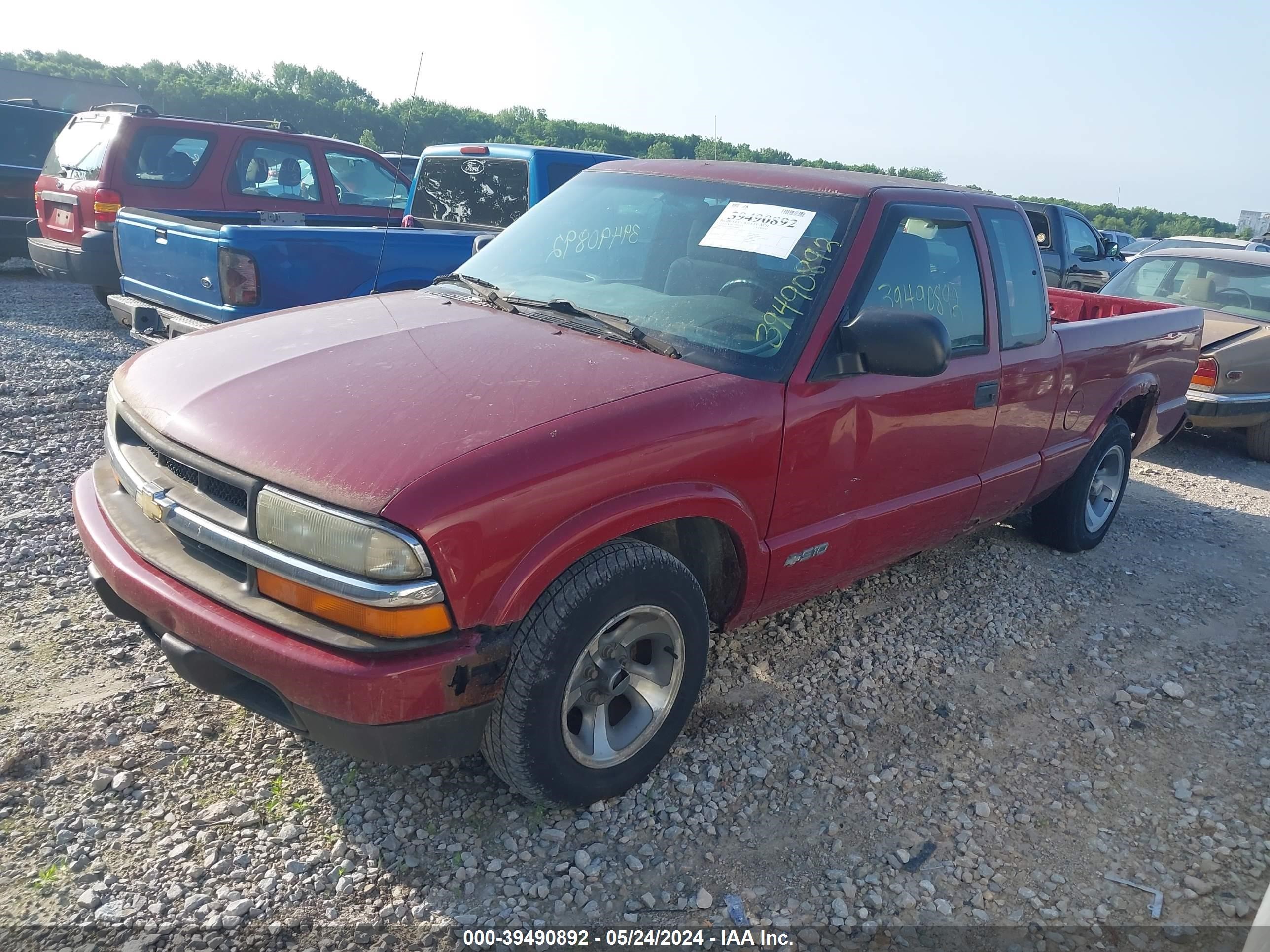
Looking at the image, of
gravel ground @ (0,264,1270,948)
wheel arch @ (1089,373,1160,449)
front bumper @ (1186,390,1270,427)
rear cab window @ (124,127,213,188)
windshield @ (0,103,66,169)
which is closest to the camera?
gravel ground @ (0,264,1270,948)

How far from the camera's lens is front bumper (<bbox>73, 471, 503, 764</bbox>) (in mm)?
2174

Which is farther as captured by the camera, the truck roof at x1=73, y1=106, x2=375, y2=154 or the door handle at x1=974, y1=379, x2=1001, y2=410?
the truck roof at x1=73, y1=106, x2=375, y2=154

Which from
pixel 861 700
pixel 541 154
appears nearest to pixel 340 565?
pixel 861 700

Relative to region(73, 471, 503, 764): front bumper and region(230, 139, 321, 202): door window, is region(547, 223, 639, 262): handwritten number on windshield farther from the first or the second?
region(230, 139, 321, 202): door window

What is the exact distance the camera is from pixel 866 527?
3.38 meters

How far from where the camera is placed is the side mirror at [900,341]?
285cm

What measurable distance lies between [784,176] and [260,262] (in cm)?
311

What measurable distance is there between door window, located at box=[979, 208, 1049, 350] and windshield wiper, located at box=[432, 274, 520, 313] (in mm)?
2053

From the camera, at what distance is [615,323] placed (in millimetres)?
3084

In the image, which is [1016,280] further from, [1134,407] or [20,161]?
[20,161]

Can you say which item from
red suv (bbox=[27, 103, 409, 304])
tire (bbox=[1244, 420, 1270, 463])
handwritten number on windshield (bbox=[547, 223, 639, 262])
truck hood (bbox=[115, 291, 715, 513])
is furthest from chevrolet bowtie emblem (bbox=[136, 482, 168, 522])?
tire (bbox=[1244, 420, 1270, 463])

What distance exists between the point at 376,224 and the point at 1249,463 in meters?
8.04

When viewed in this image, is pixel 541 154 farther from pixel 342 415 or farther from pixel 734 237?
pixel 342 415

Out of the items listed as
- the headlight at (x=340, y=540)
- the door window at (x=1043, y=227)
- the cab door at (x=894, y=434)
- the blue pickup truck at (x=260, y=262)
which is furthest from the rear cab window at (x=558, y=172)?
the door window at (x=1043, y=227)
